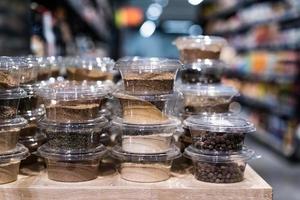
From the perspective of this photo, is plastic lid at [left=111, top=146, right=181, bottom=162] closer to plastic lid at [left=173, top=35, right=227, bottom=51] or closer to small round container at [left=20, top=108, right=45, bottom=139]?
small round container at [left=20, top=108, right=45, bottom=139]

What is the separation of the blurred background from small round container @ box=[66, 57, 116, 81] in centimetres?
85

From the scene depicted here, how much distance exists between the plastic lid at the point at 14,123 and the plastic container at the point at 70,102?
8 cm

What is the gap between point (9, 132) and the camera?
1.40 meters

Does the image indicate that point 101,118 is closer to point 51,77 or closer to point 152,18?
point 51,77

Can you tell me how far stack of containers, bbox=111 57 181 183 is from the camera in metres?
1.45

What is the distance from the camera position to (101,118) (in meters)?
1.50

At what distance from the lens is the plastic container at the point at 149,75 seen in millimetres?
1498

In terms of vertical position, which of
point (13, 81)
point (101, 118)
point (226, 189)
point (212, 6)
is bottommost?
point (226, 189)

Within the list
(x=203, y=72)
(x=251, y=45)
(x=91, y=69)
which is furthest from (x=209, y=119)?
(x=251, y=45)

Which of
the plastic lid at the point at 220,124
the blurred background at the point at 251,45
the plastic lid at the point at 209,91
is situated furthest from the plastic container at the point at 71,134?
the blurred background at the point at 251,45

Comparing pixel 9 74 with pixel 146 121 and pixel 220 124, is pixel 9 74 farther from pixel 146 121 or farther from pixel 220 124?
pixel 220 124

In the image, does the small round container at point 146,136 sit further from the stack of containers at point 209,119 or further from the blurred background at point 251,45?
the blurred background at point 251,45

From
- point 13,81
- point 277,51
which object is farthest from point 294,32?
point 13,81

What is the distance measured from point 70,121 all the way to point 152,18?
19715mm
